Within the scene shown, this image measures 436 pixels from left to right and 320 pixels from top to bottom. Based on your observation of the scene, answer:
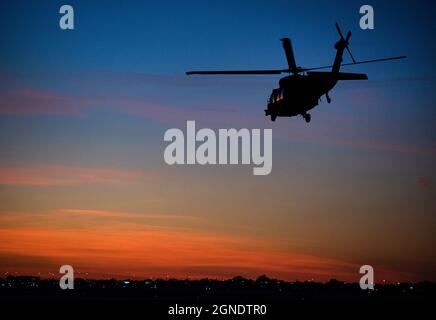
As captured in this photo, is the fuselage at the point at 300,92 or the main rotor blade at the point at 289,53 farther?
the main rotor blade at the point at 289,53

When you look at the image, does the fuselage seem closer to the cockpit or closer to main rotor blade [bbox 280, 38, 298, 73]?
the cockpit

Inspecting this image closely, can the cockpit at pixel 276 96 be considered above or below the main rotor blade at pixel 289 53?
below

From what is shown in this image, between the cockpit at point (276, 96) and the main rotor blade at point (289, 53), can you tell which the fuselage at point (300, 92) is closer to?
the cockpit at point (276, 96)

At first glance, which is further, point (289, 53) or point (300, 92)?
point (289, 53)

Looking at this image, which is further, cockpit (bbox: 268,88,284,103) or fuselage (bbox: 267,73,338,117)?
cockpit (bbox: 268,88,284,103)

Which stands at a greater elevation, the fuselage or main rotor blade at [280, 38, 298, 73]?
main rotor blade at [280, 38, 298, 73]

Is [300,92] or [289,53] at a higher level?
[289,53]

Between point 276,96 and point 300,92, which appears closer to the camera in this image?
point 300,92

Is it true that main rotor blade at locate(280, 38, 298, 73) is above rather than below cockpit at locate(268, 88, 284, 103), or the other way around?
above

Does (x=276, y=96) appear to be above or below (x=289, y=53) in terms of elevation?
below
